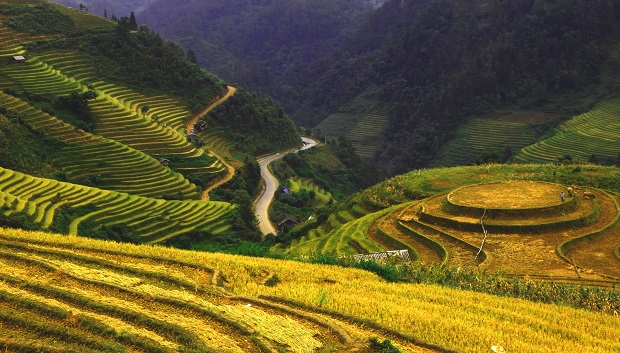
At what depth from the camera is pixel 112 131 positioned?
47594 millimetres

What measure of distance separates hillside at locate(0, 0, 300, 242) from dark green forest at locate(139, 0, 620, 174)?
27.5 meters

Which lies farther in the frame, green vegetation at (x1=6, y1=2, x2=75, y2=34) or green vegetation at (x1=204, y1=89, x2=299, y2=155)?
green vegetation at (x1=204, y1=89, x2=299, y2=155)

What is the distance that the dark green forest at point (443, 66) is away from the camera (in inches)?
3127

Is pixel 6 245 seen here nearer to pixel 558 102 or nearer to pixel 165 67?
pixel 165 67

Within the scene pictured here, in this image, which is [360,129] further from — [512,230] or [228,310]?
[228,310]

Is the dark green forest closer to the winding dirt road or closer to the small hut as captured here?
the winding dirt road

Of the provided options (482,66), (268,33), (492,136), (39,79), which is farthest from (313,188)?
(268,33)

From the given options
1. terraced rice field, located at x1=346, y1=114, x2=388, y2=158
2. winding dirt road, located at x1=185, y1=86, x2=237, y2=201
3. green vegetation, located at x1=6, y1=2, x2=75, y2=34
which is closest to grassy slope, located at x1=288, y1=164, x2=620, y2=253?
winding dirt road, located at x1=185, y1=86, x2=237, y2=201

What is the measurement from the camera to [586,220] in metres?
24.0

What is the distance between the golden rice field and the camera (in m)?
8.62

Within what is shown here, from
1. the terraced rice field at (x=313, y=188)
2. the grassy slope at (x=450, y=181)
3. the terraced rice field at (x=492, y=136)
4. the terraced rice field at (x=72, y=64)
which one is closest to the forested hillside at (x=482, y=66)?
the terraced rice field at (x=492, y=136)

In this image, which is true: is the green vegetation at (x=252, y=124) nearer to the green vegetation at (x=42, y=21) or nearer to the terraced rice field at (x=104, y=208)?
the green vegetation at (x=42, y=21)

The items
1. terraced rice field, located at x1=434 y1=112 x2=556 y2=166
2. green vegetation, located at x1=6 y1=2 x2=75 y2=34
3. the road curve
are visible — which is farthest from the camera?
terraced rice field, located at x1=434 y1=112 x2=556 y2=166

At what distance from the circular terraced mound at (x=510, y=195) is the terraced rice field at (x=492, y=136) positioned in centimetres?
4243
